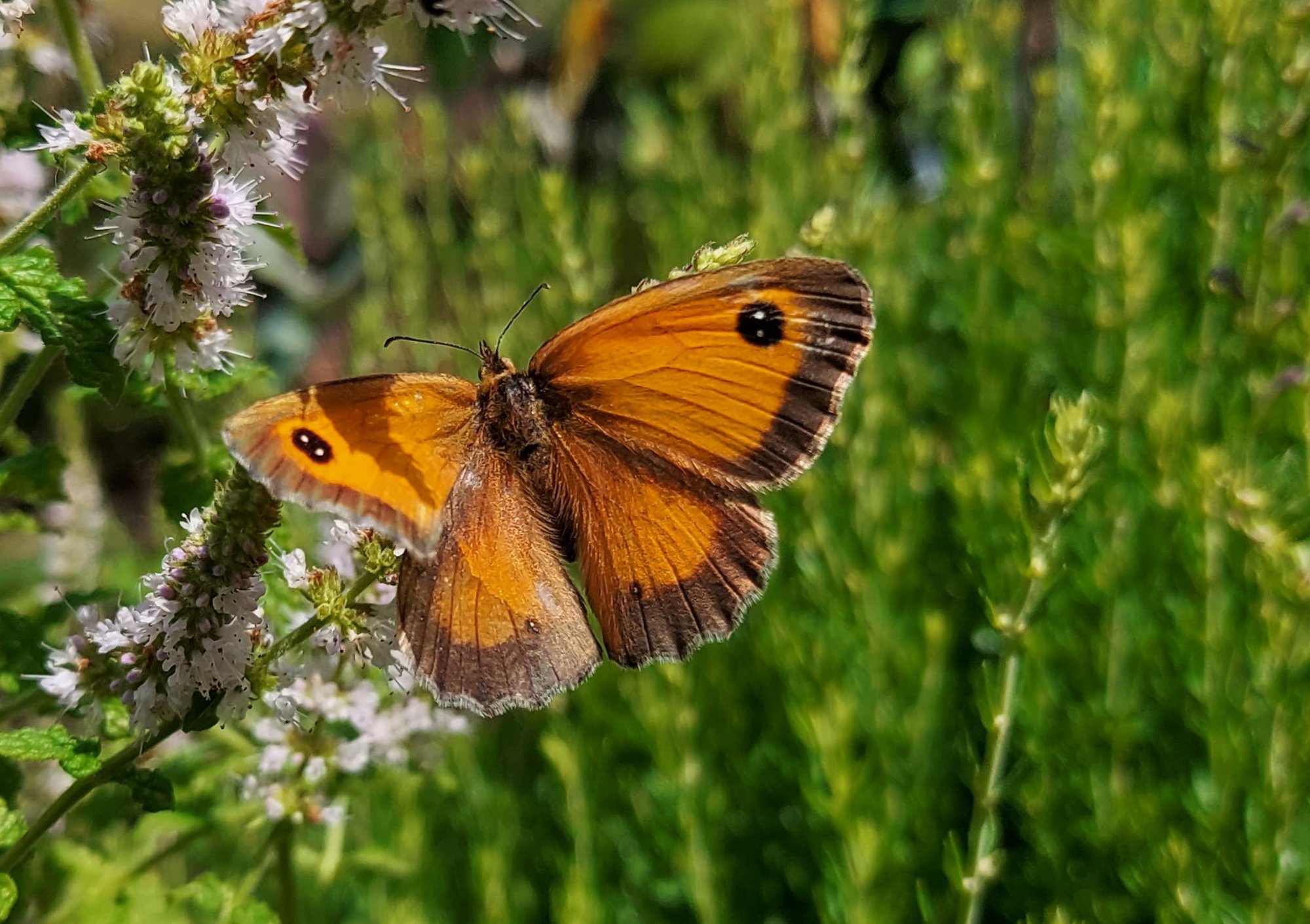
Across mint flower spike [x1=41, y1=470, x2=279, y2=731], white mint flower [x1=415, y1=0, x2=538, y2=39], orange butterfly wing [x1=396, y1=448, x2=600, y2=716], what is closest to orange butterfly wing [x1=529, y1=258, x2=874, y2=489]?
orange butterfly wing [x1=396, y1=448, x2=600, y2=716]

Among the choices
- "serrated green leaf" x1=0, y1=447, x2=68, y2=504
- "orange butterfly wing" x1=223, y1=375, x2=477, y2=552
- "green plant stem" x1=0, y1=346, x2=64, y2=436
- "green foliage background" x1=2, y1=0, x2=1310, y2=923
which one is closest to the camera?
"orange butterfly wing" x1=223, y1=375, x2=477, y2=552

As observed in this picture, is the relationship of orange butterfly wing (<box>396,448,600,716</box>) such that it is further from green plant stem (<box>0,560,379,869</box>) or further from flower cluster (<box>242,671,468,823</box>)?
flower cluster (<box>242,671,468,823</box>)

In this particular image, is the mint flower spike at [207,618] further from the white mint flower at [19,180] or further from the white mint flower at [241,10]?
the white mint flower at [19,180]

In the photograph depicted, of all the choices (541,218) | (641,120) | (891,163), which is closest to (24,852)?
(541,218)

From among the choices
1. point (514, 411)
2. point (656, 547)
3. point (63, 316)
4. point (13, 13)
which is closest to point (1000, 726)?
point (656, 547)

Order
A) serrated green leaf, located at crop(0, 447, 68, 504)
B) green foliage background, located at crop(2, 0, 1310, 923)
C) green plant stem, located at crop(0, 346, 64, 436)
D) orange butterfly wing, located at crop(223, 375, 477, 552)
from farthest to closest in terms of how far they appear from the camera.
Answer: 1. green foliage background, located at crop(2, 0, 1310, 923)
2. serrated green leaf, located at crop(0, 447, 68, 504)
3. green plant stem, located at crop(0, 346, 64, 436)
4. orange butterfly wing, located at crop(223, 375, 477, 552)

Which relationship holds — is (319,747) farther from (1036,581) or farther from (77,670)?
(1036,581)

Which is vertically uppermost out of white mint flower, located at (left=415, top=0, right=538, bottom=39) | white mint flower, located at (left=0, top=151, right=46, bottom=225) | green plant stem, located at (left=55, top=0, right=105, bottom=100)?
white mint flower, located at (left=0, top=151, right=46, bottom=225)
